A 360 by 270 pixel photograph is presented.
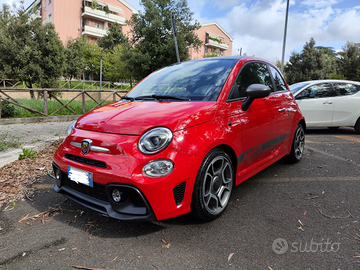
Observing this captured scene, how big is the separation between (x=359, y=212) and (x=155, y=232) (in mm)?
2028

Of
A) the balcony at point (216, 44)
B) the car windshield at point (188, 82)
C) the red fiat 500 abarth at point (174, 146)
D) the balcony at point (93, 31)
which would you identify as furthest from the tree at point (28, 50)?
the balcony at point (216, 44)

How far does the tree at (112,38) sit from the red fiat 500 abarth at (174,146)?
42.7m

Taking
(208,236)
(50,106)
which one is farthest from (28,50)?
(208,236)

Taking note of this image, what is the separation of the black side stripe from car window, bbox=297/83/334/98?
4.16m

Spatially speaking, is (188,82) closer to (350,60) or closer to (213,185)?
(213,185)

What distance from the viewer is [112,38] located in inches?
1672

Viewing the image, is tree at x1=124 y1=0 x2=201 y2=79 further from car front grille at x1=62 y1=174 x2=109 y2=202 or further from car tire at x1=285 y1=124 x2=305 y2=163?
car front grille at x1=62 y1=174 x2=109 y2=202

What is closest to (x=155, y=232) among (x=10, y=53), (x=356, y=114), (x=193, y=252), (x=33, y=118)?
(x=193, y=252)

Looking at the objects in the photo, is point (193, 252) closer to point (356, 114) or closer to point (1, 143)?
point (1, 143)

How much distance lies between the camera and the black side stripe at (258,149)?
273 cm

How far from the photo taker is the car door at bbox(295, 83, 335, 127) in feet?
23.4

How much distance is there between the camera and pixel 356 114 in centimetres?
732

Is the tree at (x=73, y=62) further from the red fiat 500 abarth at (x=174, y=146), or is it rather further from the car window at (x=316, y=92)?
the red fiat 500 abarth at (x=174, y=146)

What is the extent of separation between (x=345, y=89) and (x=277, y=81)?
4.75 metres
